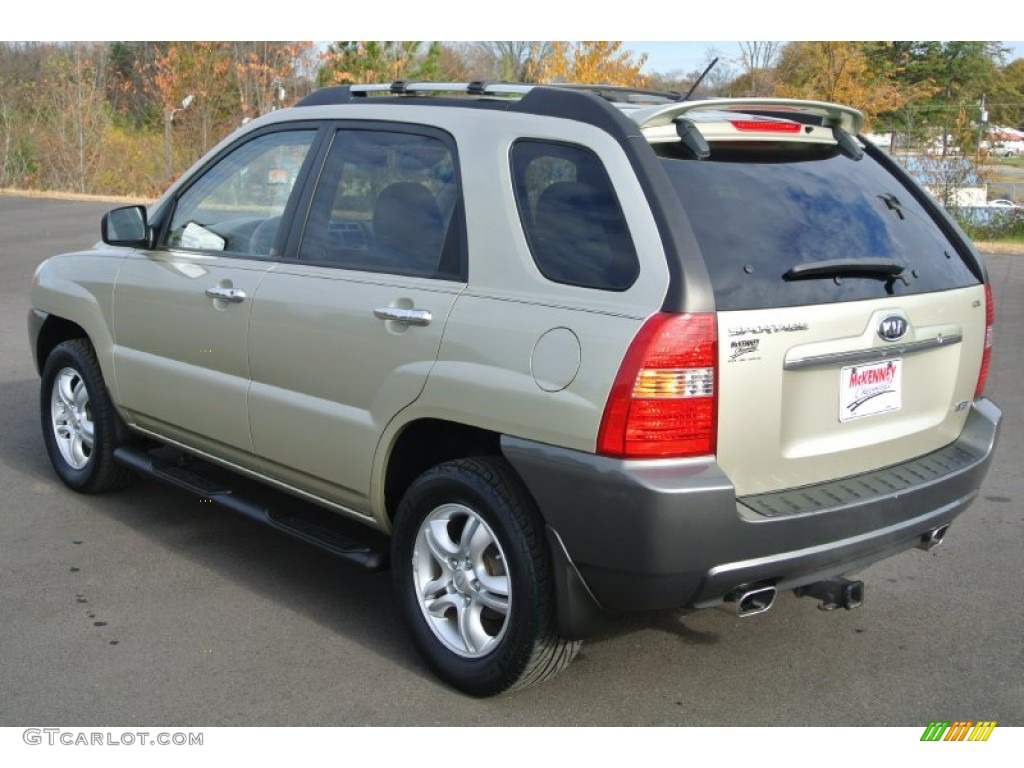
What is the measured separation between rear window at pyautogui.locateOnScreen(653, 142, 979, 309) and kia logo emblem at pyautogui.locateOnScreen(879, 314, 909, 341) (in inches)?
3.5

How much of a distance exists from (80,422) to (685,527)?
376cm

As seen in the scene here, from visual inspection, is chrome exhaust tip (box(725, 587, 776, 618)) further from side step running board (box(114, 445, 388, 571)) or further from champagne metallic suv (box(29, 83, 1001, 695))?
side step running board (box(114, 445, 388, 571))

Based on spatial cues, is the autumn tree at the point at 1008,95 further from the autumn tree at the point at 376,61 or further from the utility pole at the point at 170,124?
the utility pole at the point at 170,124

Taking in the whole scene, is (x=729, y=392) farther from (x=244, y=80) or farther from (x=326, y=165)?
(x=244, y=80)

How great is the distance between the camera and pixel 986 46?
37.5 meters

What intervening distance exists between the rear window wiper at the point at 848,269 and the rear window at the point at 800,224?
1 centimetres

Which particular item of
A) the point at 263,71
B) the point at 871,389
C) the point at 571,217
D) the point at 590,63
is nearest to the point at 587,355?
the point at 571,217

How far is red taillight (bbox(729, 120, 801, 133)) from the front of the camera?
12.3 feet

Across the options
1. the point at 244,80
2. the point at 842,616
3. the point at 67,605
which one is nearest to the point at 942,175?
the point at 244,80

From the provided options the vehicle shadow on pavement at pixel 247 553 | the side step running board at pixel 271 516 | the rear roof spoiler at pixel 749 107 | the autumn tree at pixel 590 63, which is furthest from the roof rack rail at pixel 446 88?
the autumn tree at pixel 590 63

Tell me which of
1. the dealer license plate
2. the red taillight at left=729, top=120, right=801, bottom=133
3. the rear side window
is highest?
the red taillight at left=729, top=120, right=801, bottom=133

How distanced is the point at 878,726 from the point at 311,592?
2260mm

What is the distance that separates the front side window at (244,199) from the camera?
4.73m

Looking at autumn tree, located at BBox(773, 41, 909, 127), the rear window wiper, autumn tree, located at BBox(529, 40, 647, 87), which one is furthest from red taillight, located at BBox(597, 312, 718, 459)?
autumn tree, located at BBox(773, 41, 909, 127)
